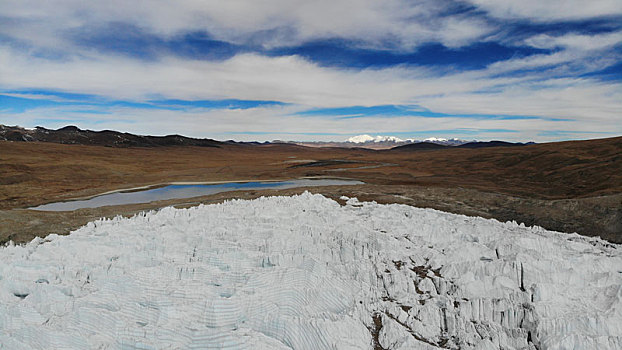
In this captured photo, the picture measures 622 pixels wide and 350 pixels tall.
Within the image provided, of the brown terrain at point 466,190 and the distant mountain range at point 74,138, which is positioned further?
the distant mountain range at point 74,138

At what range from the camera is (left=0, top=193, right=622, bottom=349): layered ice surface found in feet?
24.4

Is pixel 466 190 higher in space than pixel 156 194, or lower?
higher

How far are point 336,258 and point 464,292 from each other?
179 inches

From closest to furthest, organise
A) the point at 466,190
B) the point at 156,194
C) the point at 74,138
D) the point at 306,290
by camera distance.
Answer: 1. the point at 306,290
2. the point at 466,190
3. the point at 156,194
4. the point at 74,138

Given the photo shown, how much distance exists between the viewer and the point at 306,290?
920 centimetres

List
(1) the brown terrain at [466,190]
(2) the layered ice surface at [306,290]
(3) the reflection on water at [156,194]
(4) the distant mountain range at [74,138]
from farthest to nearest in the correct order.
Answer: (4) the distant mountain range at [74,138] → (3) the reflection on water at [156,194] → (1) the brown terrain at [466,190] → (2) the layered ice surface at [306,290]

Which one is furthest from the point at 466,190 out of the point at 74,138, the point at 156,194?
the point at 74,138

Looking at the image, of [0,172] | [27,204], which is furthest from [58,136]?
[27,204]

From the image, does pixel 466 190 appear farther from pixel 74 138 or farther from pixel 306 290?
pixel 74 138

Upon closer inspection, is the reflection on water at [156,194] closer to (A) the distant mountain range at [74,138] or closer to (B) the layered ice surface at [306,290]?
(B) the layered ice surface at [306,290]

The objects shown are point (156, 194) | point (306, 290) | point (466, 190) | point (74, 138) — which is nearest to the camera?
point (306, 290)

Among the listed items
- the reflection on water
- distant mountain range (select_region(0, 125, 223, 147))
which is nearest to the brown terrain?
the reflection on water

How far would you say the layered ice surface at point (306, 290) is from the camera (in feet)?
24.4

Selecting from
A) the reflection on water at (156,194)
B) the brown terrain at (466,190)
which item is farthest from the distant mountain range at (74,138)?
the reflection on water at (156,194)
